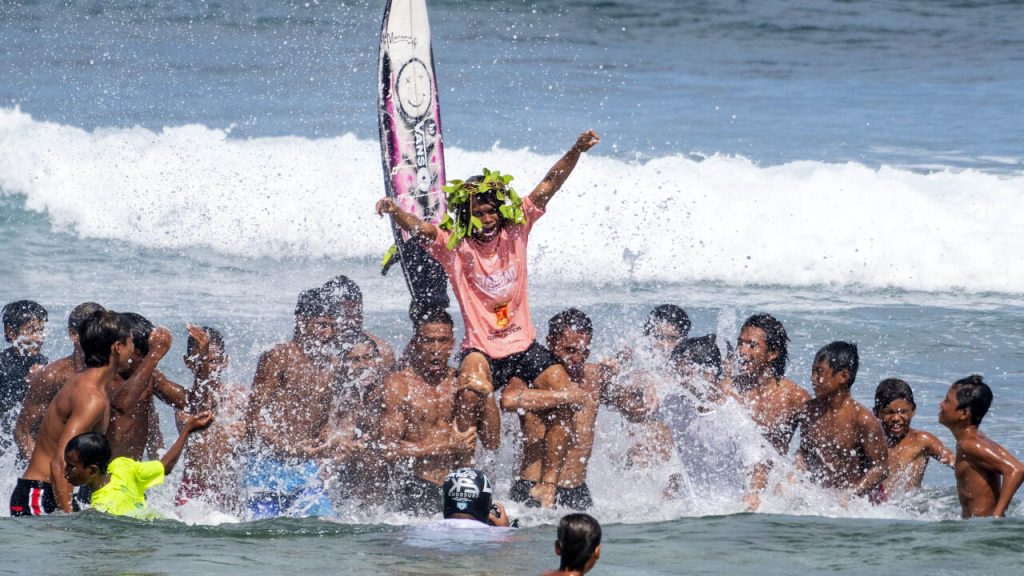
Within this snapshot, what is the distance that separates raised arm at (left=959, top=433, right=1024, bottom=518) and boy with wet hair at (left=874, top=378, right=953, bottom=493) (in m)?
0.65

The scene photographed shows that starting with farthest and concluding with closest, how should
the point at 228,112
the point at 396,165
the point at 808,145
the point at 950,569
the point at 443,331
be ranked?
the point at 228,112 < the point at 808,145 < the point at 396,165 < the point at 443,331 < the point at 950,569

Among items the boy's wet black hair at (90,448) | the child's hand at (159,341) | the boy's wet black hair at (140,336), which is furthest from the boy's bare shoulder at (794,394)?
the boy's wet black hair at (90,448)

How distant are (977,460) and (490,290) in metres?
2.91

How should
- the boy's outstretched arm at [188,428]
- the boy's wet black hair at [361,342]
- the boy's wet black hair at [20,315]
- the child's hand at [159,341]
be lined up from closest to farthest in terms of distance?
the boy's outstretched arm at [188,428], the child's hand at [159,341], the boy's wet black hair at [361,342], the boy's wet black hair at [20,315]

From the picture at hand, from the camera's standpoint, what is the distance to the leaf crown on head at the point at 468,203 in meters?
7.64

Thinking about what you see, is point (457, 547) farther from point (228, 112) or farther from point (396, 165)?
point (228, 112)

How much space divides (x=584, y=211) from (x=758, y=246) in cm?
285

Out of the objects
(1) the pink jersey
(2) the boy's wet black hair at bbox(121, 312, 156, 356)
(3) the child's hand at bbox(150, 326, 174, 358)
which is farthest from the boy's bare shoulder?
(2) the boy's wet black hair at bbox(121, 312, 156, 356)

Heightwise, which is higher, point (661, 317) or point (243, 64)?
point (243, 64)

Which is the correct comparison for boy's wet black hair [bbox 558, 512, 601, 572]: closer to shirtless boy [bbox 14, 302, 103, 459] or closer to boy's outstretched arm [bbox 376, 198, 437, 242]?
boy's outstretched arm [bbox 376, 198, 437, 242]

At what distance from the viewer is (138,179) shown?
2045 cm

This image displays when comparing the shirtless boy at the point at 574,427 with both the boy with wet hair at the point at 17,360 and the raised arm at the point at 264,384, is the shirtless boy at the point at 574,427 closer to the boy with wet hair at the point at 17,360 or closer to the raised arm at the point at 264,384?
the raised arm at the point at 264,384

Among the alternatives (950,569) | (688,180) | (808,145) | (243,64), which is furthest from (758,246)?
(243,64)

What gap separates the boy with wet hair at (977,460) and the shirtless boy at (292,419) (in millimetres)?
3652
